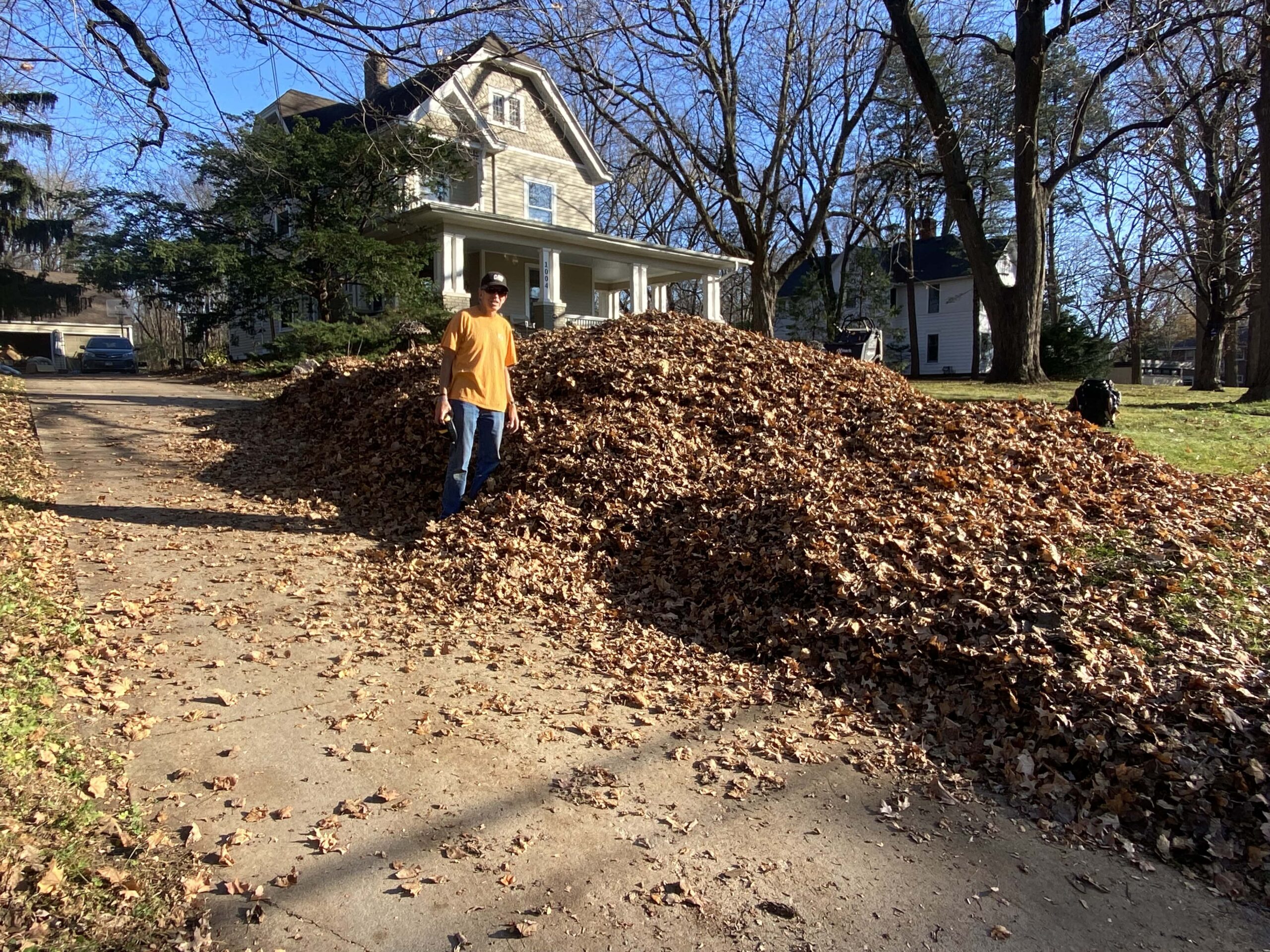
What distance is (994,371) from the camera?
1544cm

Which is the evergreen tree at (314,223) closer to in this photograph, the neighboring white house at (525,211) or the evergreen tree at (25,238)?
the neighboring white house at (525,211)

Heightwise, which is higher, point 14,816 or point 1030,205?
point 1030,205

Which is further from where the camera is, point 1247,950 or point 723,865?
point 723,865

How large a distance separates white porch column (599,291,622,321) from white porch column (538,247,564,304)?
7862mm

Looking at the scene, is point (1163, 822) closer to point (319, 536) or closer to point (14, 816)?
point (14, 816)

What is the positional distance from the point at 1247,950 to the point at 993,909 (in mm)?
708

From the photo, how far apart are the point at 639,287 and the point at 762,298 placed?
3.63 metres

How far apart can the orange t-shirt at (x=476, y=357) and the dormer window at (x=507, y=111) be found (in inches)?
709

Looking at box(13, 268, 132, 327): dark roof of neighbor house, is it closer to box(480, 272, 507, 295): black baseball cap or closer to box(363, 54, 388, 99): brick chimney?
box(363, 54, 388, 99): brick chimney

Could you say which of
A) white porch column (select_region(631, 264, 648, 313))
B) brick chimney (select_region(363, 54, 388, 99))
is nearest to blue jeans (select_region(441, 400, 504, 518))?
brick chimney (select_region(363, 54, 388, 99))

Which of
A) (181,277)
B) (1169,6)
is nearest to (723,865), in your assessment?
(1169,6)

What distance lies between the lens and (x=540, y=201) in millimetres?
23172

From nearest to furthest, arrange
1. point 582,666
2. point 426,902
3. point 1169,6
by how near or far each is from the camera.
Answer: point 426,902 < point 582,666 < point 1169,6

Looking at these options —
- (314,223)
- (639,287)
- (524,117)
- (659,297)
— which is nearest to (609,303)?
(659,297)
